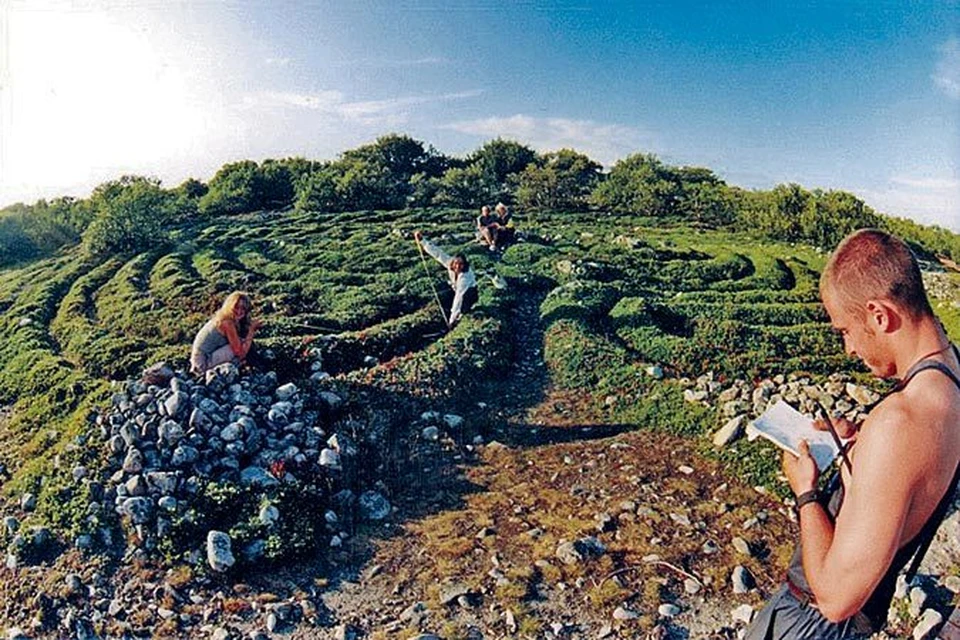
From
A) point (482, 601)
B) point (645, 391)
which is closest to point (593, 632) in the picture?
point (482, 601)

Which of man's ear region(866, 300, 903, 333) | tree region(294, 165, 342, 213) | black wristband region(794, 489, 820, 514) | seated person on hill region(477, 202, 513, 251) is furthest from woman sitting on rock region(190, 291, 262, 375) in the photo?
tree region(294, 165, 342, 213)

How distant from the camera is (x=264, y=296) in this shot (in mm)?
16875

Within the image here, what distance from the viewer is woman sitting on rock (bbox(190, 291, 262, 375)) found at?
10.4 m

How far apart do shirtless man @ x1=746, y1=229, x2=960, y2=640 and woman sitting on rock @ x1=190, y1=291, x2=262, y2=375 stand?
8.62 meters

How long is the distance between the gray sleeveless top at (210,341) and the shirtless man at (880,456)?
8.70m

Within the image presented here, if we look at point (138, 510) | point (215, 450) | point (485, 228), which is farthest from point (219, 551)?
point (485, 228)

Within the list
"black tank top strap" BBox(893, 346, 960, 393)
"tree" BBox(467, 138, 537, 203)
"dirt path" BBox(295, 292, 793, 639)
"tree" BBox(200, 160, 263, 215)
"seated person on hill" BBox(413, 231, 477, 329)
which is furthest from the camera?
"tree" BBox(467, 138, 537, 203)

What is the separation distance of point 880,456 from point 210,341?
938 cm

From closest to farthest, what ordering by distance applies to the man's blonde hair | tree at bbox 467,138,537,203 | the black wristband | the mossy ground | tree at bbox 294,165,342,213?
the man's blonde hair
the black wristband
the mossy ground
tree at bbox 294,165,342,213
tree at bbox 467,138,537,203

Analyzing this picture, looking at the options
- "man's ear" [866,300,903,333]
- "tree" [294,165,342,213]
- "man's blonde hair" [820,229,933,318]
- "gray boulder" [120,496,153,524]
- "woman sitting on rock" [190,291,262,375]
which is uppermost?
"tree" [294,165,342,213]

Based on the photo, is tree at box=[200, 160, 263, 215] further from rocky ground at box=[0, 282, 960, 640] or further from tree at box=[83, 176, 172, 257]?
rocky ground at box=[0, 282, 960, 640]

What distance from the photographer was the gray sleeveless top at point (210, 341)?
34.0ft

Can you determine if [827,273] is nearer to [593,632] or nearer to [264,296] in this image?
[593,632]

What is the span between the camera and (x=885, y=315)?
2930mm
